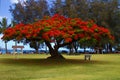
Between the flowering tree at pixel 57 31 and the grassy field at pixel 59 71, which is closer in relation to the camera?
the grassy field at pixel 59 71

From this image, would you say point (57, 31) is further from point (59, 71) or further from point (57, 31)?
point (59, 71)

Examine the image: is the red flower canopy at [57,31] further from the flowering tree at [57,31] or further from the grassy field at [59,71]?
the grassy field at [59,71]

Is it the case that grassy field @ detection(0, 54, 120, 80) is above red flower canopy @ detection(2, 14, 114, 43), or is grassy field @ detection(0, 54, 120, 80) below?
below

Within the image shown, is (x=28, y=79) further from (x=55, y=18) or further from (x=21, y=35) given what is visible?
(x=55, y=18)

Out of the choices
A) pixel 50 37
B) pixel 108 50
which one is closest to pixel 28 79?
pixel 50 37

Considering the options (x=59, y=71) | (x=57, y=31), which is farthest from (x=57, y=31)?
(x=59, y=71)

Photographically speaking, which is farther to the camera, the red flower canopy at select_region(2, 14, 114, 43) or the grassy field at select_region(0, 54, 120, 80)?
the red flower canopy at select_region(2, 14, 114, 43)

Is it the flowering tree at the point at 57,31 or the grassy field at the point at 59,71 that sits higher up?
the flowering tree at the point at 57,31

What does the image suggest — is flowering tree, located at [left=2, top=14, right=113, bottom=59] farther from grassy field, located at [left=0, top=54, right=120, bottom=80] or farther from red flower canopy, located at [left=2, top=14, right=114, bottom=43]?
grassy field, located at [left=0, top=54, right=120, bottom=80]

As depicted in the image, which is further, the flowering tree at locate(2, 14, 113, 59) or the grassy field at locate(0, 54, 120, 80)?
the flowering tree at locate(2, 14, 113, 59)

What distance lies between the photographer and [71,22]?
31172mm

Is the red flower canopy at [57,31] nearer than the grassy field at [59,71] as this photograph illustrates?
No

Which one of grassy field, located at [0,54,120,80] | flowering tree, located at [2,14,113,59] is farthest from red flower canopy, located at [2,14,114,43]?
grassy field, located at [0,54,120,80]

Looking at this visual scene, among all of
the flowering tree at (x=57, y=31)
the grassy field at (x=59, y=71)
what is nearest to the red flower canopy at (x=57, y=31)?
the flowering tree at (x=57, y=31)
